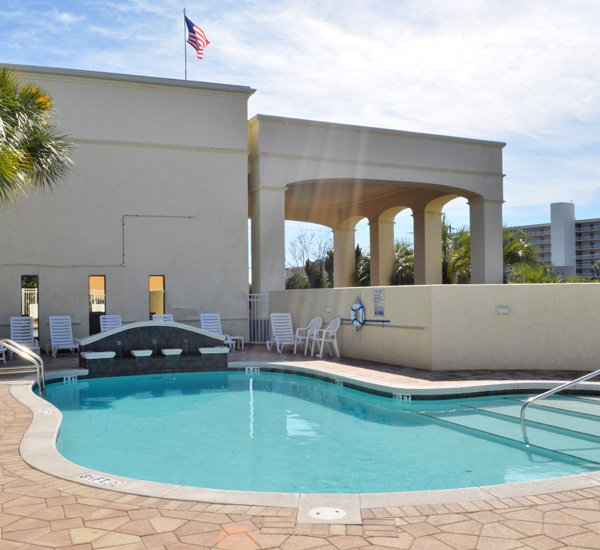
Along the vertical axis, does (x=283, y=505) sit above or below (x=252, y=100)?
below

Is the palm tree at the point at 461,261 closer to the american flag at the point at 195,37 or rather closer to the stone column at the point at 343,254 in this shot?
the stone column at the point at 343,254

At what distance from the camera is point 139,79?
53.2 feet

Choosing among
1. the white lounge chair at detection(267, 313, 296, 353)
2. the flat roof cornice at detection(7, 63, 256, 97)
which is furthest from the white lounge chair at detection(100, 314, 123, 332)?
the flat roof cornice at detection(7, 63, 256, 97)

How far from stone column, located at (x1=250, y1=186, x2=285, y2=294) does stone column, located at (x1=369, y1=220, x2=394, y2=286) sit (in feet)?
26.4

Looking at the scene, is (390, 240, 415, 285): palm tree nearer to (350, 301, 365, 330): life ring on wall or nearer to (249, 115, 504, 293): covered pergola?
(249, 115, 504, 293): covered pergola

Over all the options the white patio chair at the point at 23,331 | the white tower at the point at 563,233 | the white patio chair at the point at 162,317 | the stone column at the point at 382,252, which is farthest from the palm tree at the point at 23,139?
the white tower at the point at 563,233

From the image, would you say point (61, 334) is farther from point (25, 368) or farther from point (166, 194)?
point (166, 194)

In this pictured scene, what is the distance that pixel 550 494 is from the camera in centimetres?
396

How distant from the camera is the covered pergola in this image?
17594mm

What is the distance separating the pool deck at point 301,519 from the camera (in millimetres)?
3213

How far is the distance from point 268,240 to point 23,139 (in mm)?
7980

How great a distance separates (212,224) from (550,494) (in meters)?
14.0

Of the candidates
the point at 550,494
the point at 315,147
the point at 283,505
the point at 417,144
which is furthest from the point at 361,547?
the point at 417,144

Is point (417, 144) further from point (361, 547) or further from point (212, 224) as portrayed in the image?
point (361, 547)
